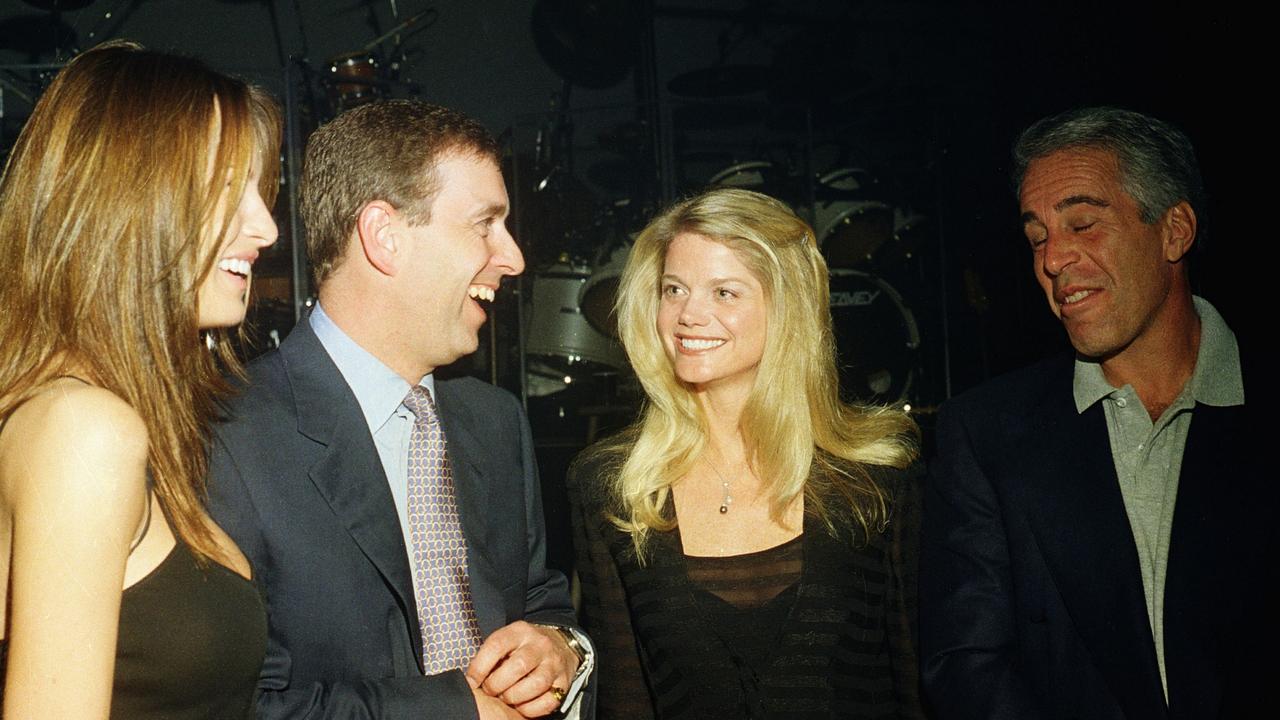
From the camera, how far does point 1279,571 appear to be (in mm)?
1696

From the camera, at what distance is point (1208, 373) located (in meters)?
1.85

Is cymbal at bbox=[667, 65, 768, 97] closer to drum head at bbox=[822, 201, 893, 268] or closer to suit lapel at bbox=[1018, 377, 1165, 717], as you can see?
drum head at bbox=[822, 201, 893, 268]

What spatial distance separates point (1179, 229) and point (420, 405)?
172 centimetres

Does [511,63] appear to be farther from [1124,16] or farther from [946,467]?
[946,467]

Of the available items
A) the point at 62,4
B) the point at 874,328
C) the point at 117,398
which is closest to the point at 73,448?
the point at 117,398

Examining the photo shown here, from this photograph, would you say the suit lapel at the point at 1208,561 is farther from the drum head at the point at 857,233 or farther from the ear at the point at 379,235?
the drum head at the point at 857,233

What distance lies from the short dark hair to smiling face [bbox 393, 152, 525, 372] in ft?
0.11

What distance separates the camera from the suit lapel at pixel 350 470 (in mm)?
1703

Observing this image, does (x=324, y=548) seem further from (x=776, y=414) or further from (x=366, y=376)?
(x=776, y=414)

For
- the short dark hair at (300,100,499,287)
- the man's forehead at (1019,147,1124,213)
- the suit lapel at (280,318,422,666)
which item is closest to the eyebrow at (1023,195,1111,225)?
the man's forehead at (1019,147,1124,213)

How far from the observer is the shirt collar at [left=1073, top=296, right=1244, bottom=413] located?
1821mm

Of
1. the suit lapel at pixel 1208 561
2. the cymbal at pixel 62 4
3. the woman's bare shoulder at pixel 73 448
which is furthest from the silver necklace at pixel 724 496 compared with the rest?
the cymbal at pixel 62 4

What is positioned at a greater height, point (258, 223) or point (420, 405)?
point (258, 223)

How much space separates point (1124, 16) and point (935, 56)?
15.7 feet
